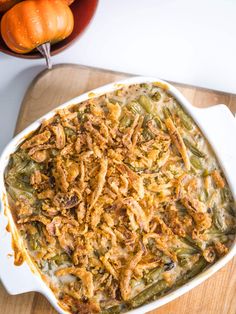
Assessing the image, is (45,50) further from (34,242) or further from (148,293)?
(148,293)

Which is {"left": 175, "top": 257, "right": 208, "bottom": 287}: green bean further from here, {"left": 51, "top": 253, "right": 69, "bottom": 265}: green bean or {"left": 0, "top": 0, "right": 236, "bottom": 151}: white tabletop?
{"left": 0, "top": 0, "right": 236, "bottom": 151}: white tabletop

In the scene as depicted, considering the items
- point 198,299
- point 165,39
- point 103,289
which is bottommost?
point 198,299

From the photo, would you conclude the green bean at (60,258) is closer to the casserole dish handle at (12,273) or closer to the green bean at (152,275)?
the casserole dish handle at (12,273)

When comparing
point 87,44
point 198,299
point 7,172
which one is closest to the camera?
point 7,172

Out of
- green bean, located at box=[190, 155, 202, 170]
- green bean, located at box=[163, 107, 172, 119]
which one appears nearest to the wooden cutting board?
green bean, located at box=[163, 107, 172, 119]

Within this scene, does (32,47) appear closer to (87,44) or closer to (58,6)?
(58,6)

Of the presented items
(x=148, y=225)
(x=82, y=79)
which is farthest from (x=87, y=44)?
(x=148, y=225)

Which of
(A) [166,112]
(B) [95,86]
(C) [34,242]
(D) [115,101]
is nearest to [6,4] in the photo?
(B) [95,86]
